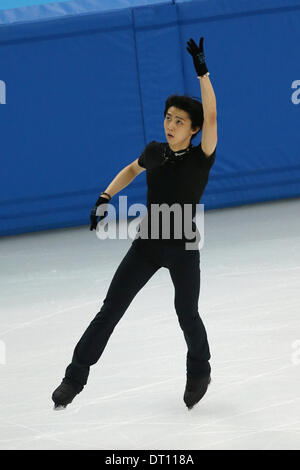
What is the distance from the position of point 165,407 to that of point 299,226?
14.2 feet

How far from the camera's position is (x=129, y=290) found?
407 cm

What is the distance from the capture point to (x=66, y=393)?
416 cm

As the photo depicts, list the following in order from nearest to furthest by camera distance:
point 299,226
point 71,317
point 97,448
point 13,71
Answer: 1. point 97,448
2. point 71,317
3. point 299,226
4. point 13,71

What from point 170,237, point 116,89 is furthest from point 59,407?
point 116,89

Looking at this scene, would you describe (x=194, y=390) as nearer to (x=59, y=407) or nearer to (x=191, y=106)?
(x=59, y=407)

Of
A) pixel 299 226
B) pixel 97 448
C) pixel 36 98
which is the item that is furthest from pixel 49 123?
pixel 97 448

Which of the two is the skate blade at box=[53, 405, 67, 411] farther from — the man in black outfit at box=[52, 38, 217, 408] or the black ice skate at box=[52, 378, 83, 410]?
the man in black outfit at box=[52, 38, 217, 408]

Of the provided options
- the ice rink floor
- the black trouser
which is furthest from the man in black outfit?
the ice rink floor

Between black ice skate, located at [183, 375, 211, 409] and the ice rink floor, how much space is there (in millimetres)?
43

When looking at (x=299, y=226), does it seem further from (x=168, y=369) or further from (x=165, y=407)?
(x=165, y=407)

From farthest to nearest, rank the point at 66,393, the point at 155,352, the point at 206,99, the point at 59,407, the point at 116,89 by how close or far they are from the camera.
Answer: the point at 116,89, the point at 155,352, the point at 59,407, the point at 66,393, the point at 206,99

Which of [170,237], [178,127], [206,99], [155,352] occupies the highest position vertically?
[206,99]

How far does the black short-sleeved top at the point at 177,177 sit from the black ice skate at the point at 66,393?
781 mm

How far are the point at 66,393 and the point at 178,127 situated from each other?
130 cm
